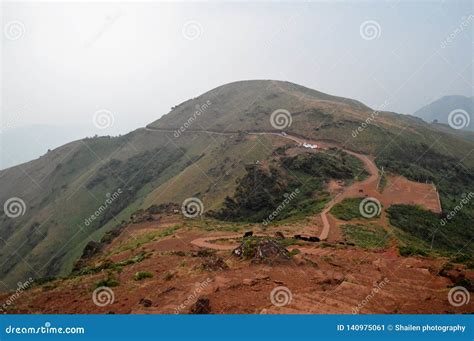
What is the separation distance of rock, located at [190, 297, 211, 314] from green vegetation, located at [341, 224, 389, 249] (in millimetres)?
18835

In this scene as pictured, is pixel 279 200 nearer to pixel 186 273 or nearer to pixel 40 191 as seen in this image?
pixel 186 273

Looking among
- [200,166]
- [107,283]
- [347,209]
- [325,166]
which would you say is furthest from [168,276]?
[200,166]

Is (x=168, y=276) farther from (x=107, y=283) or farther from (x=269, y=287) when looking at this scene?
(x=269, y=287)

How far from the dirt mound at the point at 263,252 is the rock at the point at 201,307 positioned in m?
5.34

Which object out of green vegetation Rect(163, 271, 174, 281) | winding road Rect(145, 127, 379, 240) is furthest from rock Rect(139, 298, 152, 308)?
winding road Rect(145, 127, 379, 240)

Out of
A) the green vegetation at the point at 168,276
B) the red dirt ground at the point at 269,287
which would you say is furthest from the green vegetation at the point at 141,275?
the green vegetation at the point at 168,276

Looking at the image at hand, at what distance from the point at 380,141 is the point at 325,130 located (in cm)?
1140

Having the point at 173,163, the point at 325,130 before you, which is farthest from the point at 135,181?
the point at 325,130

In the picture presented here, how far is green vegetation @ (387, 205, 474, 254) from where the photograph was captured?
130ft

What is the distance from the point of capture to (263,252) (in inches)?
774

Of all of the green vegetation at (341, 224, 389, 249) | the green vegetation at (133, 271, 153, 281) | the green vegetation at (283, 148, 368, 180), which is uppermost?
the green vegetation at (133, 271, 153, 281)

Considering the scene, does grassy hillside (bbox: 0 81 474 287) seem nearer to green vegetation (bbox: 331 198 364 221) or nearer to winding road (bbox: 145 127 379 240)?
winding road (bbox: 145 127 379 240)

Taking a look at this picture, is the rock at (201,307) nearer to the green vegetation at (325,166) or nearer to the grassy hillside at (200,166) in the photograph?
the grassy hillside at (200,166)

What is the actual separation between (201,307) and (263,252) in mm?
6363
